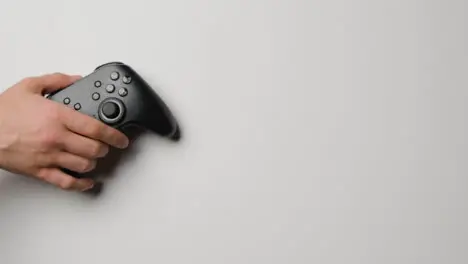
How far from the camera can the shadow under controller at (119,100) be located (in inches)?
26.2

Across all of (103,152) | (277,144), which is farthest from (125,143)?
(277,144)

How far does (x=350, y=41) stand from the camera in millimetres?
698

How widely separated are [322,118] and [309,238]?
5.4 inches

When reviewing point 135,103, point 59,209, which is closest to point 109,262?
point 59,209

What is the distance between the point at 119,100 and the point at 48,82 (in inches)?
3.9

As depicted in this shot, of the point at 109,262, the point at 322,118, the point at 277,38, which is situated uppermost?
the point at 277,38

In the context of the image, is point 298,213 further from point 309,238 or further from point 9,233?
point 9,233

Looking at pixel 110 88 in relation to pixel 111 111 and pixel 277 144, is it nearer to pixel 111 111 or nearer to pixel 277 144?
pixel 111 111

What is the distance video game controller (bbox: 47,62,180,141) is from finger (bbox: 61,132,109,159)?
1.1 inches

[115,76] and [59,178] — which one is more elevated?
[115,76]

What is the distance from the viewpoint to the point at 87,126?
66 centimetres

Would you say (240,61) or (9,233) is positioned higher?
(240,61)

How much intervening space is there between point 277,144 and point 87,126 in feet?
0.71

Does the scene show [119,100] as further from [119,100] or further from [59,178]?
[59,178]
